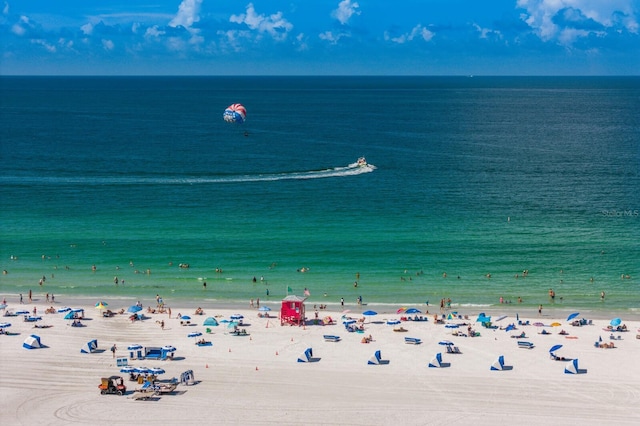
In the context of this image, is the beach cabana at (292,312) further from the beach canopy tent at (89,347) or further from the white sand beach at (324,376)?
the beach canopy tent at (89,347)

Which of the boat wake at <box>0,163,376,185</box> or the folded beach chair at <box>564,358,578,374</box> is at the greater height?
the boat wake at <box>0,163,376,185</box>

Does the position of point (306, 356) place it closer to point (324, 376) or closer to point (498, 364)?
point (324, 376)

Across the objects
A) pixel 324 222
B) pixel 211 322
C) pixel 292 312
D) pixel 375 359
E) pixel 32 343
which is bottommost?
pixel 375 359

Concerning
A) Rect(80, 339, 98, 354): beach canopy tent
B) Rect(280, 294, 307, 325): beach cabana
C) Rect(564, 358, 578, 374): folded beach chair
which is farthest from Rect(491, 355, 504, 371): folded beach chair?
Rect(80, 339, 98, 354): beach canopy tent

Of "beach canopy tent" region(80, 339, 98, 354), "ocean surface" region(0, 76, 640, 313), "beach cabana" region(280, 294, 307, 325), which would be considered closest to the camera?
"beach canopy tent" region(80, 339, 98, 354)

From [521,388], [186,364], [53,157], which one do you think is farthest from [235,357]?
[53,157]

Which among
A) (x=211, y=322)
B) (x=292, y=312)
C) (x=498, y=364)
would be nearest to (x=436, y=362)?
(x=498, y=364)

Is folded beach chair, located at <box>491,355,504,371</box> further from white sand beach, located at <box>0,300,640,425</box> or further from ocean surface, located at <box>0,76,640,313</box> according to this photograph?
ocean surface, located at <box>0,76,640,313</box>
